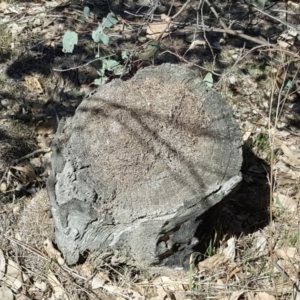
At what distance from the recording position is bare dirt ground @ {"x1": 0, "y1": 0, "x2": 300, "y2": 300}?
3.33 m

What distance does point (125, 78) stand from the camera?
4.00 meters

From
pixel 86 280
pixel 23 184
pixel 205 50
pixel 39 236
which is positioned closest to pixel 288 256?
pixel 86 280

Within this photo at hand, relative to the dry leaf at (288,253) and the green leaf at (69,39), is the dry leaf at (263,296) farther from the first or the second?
the green leaf at (69,39)

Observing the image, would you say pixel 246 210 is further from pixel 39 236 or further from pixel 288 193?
pixel 39 236

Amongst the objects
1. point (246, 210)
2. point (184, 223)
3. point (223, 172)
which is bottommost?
point (246, 210)

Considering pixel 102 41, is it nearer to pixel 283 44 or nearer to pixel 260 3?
pixel 260 3

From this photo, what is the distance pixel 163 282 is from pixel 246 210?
79 cm

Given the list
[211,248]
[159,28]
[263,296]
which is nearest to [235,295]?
[263,296]

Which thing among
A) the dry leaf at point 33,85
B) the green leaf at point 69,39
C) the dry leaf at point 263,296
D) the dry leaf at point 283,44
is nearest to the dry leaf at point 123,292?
the dry leaf at point 263,296

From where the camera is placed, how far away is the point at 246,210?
3828mm

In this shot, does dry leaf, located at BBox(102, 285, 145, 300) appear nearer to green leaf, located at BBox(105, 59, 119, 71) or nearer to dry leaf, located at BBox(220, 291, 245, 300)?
dry leaf, located at BBox(220, 291, 245, 300)

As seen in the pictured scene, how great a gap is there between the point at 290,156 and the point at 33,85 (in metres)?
1.98

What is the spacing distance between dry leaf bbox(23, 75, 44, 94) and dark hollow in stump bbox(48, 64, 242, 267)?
4.73 feet

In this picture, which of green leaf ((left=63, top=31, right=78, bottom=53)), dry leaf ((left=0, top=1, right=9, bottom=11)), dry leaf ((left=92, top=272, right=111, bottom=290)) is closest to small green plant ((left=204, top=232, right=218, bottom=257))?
dry leaf ((left=92, top=272, right=111, bottom=290))
